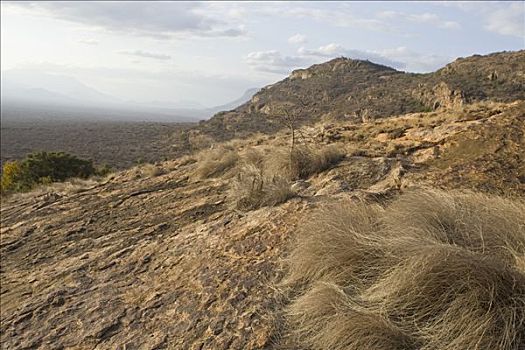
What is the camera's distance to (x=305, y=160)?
24.3 ft

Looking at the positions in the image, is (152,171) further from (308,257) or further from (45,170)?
(45,170)

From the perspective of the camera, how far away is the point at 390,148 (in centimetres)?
753

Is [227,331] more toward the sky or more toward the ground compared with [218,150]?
more toward the ground

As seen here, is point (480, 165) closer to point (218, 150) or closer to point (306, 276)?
point (306, 276)

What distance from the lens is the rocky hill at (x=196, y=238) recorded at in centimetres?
388

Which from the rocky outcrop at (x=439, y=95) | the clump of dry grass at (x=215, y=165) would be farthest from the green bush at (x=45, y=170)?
the rocky outcrop at (x=439, y=95)

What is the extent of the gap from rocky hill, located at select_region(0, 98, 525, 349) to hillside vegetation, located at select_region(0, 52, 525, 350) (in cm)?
2

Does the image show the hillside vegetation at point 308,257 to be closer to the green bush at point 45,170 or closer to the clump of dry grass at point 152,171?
the clump of dry grass at point 152,171

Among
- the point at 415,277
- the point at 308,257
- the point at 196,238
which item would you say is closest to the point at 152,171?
the point at 196,238

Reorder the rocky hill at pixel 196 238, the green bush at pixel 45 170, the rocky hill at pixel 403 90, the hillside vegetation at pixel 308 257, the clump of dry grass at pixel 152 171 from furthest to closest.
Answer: the rocky hill at pixel 403 90 → the green bush at pixel 45 170 → the clump of dry grass at pixel 152 171 → the rocky hill at pixel 196 238 → the hillside vegetation at pixel 308 257

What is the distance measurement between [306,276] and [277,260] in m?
0.55

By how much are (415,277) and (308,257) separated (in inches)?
39.1

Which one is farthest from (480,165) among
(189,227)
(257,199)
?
(189,227)

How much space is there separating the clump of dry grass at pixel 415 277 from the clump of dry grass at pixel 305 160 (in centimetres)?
308
